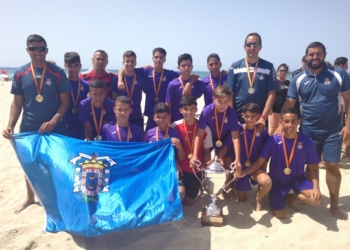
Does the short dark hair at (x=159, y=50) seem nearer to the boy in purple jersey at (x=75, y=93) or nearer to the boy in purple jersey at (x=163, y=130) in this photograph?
the boy in purple jersey at (x=75, y=93)

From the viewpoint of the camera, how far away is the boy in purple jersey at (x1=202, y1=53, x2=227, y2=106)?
5.71 metres

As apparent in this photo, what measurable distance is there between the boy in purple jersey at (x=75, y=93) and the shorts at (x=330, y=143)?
419cm

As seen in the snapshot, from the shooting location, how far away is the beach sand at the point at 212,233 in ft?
12.0

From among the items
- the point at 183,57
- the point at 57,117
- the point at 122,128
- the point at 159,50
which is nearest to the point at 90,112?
the point at 57,117

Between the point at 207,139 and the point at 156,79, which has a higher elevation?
the point at 156,79

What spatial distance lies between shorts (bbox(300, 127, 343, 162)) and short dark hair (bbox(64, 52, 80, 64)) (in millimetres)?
4480

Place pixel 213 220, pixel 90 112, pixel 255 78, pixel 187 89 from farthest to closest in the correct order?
pixel 187 89
pixel 90 112
pixel 255 78
pixel 213 220

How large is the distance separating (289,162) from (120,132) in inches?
109

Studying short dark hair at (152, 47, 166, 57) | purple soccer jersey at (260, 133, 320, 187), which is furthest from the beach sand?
short dark hair at (152, 47, 166, 57)

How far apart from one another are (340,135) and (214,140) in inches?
78.6

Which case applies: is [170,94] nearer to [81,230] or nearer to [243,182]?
[243,182]

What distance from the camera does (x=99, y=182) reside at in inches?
154

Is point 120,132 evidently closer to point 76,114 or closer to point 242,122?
point 76,114

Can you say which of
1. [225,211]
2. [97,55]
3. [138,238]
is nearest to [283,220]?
[225,211]
